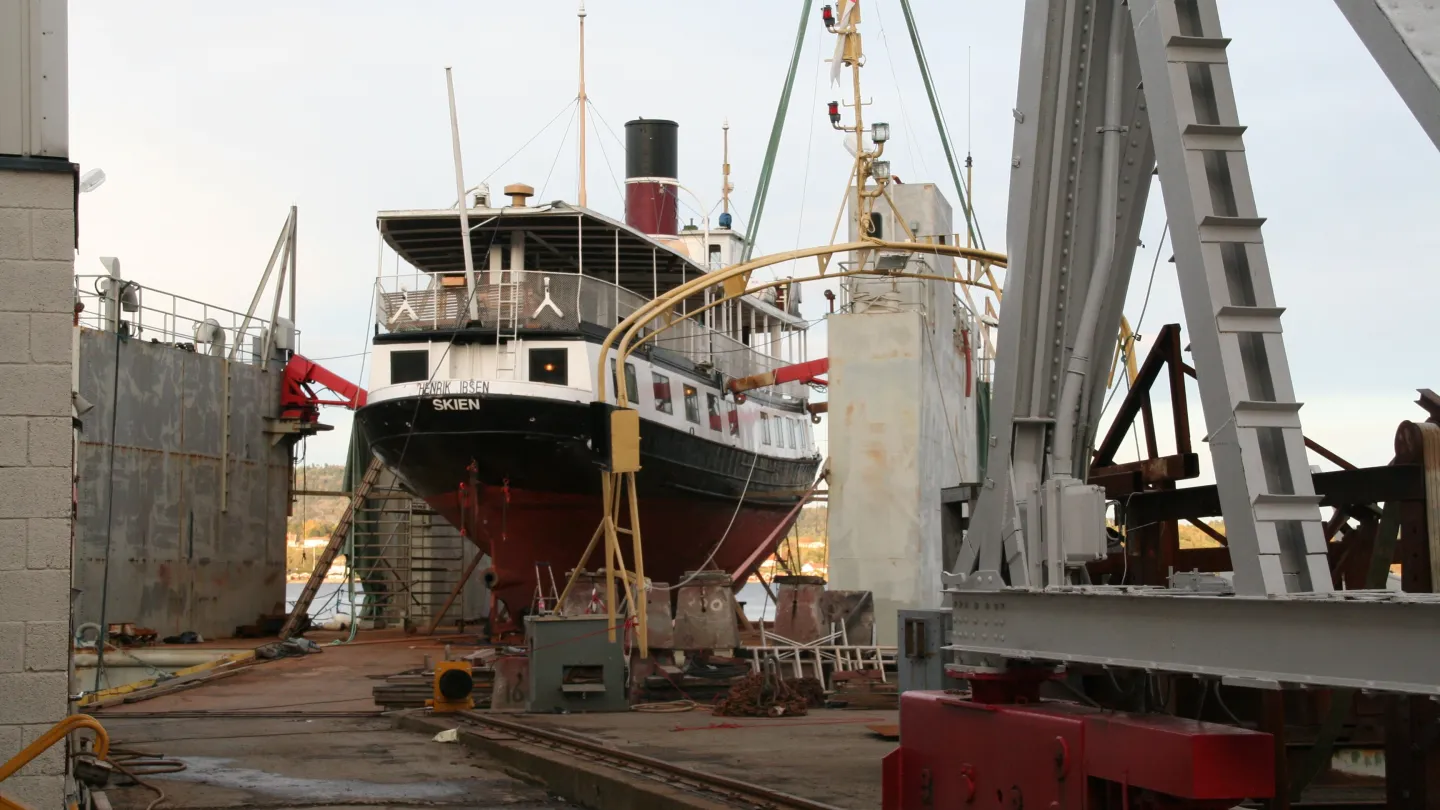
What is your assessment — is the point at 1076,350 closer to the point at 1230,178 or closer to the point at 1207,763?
the point at 1230,178

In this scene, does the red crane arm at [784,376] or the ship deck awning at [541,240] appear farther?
the red crane arm at [784,376]

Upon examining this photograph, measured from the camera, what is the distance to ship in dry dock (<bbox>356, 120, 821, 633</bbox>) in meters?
25.3

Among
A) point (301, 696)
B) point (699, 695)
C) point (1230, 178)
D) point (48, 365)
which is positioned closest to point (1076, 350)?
point (1230, 178)

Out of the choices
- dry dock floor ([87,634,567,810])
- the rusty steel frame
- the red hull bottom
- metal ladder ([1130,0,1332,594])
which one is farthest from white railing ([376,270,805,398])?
metal ladder ([1130,0,1332,594])

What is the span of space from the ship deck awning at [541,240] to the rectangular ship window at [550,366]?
6.33 feet

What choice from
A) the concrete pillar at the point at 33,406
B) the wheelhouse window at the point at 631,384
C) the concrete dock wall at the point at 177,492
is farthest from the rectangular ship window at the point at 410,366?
the concrete pillar at the point at 33,406

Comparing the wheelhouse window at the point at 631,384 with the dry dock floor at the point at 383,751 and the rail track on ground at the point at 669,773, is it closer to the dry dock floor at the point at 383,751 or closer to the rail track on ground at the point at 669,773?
the dry dock floor at the point at 383,751

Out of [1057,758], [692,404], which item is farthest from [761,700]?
[692,404]

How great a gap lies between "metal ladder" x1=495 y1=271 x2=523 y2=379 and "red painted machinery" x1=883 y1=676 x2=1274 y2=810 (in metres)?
17.4

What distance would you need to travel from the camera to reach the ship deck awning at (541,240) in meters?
27.4

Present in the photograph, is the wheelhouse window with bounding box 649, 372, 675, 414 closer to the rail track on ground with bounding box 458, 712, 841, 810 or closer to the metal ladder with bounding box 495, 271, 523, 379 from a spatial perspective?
the metal ladder with bounding box 495, 271, 523, 379

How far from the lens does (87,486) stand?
85.7ft

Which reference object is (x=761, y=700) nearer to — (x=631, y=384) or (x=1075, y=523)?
(x=1075, y=523)

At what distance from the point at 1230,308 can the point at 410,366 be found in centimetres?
2129
